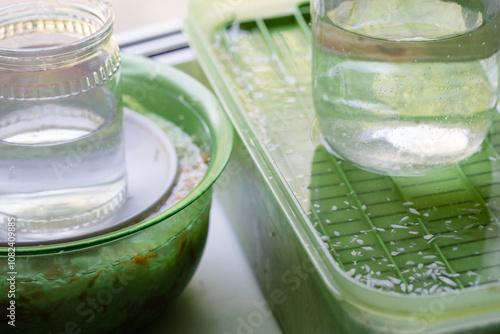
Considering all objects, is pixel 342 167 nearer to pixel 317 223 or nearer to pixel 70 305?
pixel 317 223

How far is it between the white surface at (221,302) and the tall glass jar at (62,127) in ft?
0.35

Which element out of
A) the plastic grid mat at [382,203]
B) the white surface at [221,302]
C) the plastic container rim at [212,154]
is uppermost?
the plastic container rim at [212,154]

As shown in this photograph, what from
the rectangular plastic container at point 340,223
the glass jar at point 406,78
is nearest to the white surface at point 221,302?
the rectangular plastic container at point 340,223

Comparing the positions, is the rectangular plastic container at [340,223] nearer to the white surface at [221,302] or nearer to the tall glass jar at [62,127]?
the white surface at [221,302]

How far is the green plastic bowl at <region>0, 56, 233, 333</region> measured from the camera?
45 cm

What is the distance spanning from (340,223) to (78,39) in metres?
0.22

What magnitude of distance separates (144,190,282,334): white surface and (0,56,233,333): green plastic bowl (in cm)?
4

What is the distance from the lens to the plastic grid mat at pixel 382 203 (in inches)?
18.4

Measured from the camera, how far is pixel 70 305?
461 millimetres

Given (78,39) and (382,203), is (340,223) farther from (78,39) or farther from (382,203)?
(78,39)

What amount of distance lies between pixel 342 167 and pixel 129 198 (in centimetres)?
16

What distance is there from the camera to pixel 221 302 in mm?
579

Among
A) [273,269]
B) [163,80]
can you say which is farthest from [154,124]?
[273,269]

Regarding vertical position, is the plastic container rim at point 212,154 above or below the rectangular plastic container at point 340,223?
above
